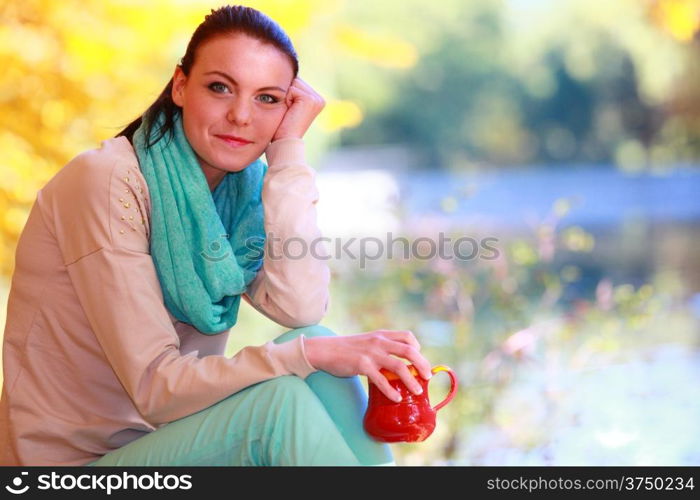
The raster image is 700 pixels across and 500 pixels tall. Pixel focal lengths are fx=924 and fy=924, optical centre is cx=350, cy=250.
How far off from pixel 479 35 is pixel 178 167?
7.67 m

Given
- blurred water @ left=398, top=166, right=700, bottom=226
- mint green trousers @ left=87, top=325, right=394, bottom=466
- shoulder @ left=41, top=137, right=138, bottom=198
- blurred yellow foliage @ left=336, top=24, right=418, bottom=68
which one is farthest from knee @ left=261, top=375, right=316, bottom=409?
blurred water @ left=398, top=166, right=700, bottom=226

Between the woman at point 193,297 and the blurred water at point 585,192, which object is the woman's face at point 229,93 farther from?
the blurred water at point 585,192

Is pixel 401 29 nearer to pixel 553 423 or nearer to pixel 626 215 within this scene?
pixel 626 215

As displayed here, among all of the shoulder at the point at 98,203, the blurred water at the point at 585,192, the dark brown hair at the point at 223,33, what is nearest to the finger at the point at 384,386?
the shoulder at the point at 98,203

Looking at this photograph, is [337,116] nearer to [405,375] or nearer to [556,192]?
[405,375]

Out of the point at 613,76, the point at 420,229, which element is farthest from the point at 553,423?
the point at 613,76

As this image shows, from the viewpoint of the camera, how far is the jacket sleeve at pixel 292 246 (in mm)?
1521

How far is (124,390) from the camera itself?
4.84 ft

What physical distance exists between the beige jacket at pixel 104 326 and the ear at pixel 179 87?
0.13m

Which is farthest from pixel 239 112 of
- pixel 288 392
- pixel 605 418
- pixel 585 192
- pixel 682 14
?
pixel 585 192

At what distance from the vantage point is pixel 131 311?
1349 mm

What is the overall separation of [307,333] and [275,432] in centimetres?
20

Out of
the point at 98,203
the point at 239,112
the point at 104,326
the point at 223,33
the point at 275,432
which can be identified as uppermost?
the point at 223,33

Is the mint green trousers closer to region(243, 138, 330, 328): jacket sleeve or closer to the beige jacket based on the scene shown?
the beige jacket
